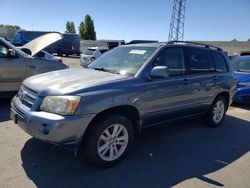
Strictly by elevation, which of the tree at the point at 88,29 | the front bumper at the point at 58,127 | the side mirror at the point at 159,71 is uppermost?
the tree at the point at 88,29

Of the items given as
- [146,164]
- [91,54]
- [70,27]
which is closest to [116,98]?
[146,164]

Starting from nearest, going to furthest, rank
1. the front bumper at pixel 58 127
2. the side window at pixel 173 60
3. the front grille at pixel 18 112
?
the front bumper at pixel 58 127
the front grille at pixel 18 112
the side window at pixel 173 60

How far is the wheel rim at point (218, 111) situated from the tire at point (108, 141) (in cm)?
273

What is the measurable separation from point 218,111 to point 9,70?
4929 millimetres

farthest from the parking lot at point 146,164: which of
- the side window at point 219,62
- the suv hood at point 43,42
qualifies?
the suv hood at point 43,42

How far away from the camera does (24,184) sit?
11.2 ft

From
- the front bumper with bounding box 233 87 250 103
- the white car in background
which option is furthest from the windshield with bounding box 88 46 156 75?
the white car in background

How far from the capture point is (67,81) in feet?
13.1

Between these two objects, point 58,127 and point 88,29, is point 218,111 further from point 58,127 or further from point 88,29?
point 88,29

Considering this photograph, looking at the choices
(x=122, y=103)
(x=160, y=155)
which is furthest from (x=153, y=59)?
(x=160, y=155)

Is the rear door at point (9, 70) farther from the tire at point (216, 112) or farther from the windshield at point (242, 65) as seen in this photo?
the windshield at point (242, 65)

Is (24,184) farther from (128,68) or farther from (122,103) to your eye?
(128,68)

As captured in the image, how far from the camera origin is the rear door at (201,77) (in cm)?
533

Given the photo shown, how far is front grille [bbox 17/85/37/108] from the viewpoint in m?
3.86
